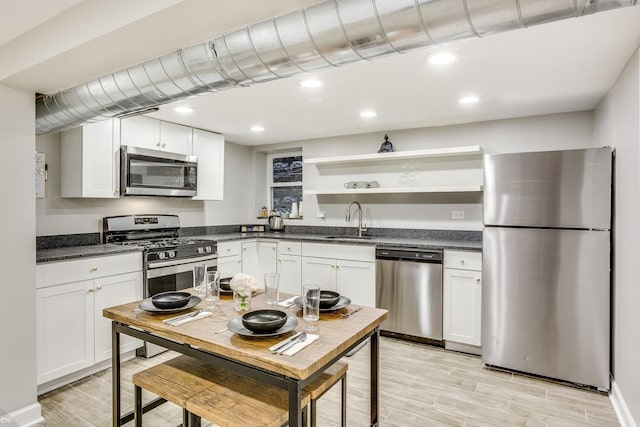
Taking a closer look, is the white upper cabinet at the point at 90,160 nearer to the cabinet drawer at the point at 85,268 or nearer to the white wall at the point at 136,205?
the white wall at the point at 136,205

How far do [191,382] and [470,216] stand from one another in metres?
Answer: 3.16

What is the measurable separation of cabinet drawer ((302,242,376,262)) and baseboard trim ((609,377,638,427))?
206cm

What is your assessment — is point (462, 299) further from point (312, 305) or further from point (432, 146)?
point (312, 305)

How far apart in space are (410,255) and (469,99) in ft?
4.90

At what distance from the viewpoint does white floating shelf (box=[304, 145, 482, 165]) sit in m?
3.60

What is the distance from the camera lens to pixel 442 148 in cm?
386

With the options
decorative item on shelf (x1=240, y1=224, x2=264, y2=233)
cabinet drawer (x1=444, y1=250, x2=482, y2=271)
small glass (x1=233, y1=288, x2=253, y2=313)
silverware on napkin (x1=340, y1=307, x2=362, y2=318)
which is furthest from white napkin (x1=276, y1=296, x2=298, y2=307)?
decorative item on shelf (x1=240, y1=224, x2=264, y2=233)

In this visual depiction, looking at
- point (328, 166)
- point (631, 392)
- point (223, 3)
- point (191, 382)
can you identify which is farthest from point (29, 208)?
point (631, 392)

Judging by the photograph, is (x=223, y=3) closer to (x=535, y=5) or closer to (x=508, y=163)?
(x=535, y=5)

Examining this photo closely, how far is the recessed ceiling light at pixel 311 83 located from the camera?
8.54ft

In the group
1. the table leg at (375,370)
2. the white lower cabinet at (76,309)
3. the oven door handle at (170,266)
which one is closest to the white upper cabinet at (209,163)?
the oven door handle at (170,266)

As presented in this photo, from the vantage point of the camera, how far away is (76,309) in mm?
2723

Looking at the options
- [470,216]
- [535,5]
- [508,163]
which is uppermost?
[535,5]

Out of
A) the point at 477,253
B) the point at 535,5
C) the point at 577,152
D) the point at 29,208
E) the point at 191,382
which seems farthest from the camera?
the point at 477,253
